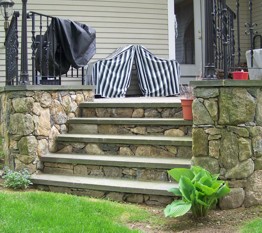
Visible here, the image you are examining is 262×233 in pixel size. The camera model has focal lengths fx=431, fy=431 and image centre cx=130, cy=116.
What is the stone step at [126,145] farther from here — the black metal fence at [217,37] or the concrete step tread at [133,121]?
the black metal fence at [217,37]

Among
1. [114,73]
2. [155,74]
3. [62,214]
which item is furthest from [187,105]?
[155,74]

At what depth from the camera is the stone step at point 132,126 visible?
466 cm

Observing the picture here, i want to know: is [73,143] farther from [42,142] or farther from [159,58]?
[159,58]

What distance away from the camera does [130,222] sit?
3617mm

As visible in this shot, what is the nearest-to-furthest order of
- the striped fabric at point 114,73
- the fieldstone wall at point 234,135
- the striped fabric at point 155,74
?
the fieldstone wall at point 234,135 < the striped fabric at point 114,73 < the striped fabric at point 155,74

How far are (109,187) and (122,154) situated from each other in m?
0.59

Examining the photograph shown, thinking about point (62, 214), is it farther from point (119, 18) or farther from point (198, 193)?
point (119, 18)

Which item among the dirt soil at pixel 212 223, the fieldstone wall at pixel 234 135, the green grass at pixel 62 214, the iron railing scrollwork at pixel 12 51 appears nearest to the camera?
the green grass at pixel 62 214

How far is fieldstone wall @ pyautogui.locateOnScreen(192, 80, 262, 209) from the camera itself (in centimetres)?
380

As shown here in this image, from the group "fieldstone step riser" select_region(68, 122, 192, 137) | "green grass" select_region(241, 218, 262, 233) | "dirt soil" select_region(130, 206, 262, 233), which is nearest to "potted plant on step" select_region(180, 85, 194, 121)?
"fieldstone step riser" select_region(68, 122, 192, 137)

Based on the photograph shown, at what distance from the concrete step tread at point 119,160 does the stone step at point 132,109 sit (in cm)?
69

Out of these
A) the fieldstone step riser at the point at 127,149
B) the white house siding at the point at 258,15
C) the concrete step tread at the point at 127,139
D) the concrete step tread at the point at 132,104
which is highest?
the white house siding at the point at 258,15

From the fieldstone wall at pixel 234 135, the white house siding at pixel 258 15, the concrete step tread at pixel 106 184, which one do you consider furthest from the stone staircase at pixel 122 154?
the white house siding at pixel 258 15

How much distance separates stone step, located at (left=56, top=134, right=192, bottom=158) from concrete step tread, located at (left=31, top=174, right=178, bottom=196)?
1.36 ft
